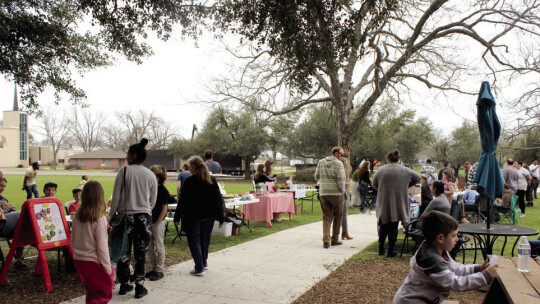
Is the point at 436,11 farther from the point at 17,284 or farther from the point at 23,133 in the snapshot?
the point at 23,133

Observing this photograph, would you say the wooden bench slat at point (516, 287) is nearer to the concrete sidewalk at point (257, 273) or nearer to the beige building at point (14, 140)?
the concrete sidewalk at point (257, 273)

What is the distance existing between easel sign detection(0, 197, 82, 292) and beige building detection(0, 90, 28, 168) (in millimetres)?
67830

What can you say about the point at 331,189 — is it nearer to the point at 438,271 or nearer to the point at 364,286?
the point at 364,286

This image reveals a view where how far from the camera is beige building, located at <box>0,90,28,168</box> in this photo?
66.1 m

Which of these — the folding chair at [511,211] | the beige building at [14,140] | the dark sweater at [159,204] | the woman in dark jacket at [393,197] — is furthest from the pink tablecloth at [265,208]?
the beige building at [14,140]

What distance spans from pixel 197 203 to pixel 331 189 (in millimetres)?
2983

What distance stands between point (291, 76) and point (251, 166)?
3264 cm

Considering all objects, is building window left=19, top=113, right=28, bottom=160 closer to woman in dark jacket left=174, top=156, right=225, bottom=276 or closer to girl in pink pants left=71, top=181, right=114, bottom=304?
woman in dark jacket left=174, top=156, right=225, bottom=276

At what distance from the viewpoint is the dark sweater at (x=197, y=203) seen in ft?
19.2

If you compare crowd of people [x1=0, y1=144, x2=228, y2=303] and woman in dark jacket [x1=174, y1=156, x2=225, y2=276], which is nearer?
crowd of people [x1=0, y1=144, x2=228, y2=303]

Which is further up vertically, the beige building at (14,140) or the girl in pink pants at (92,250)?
the beige building at (14,140)

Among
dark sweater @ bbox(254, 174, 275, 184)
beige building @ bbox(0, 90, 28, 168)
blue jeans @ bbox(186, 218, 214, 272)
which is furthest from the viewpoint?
beige building @ bbox(0, 90, 28, 168)

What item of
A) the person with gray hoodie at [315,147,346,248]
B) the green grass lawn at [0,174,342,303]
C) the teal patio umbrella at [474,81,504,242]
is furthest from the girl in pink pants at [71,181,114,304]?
the teal patio umbrella at [474,81,504,242]

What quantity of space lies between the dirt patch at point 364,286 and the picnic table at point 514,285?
1.48m
